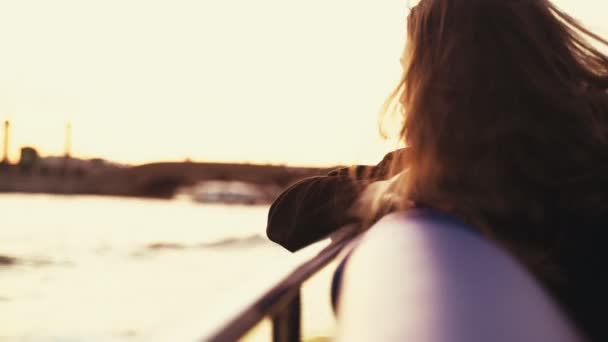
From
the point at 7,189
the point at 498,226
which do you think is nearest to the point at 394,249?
the point at 498,226

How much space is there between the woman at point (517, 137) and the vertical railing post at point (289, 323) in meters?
0.23

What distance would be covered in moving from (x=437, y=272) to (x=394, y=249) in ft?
0.10

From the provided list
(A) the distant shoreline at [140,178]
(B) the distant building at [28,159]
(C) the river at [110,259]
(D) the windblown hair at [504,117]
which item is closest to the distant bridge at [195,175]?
(A) the distant shoreline at [140,178]

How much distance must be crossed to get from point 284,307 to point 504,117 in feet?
0.86

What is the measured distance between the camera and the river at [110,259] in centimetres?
1902

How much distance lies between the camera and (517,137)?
23.5 inches

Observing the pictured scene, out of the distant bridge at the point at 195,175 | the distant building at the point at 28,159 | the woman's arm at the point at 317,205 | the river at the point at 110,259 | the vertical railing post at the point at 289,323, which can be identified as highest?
the woman's arm at the point at 317,205

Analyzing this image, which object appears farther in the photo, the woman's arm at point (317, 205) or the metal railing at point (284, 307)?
the woman's arm at point (317, 205)

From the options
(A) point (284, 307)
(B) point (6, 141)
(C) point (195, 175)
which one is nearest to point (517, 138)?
(A) point (284, 307)

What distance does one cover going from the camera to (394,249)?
45cm

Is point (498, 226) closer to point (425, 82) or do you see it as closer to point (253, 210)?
point (425, 82)

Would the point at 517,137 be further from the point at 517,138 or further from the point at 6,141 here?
the point at 6,141

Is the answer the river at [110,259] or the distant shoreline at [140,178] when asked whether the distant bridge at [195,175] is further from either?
the river at [110,259]

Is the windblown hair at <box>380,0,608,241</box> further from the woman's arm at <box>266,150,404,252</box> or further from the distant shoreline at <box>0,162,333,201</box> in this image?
the distant shoreline at <box>0,162,333,201</box>
